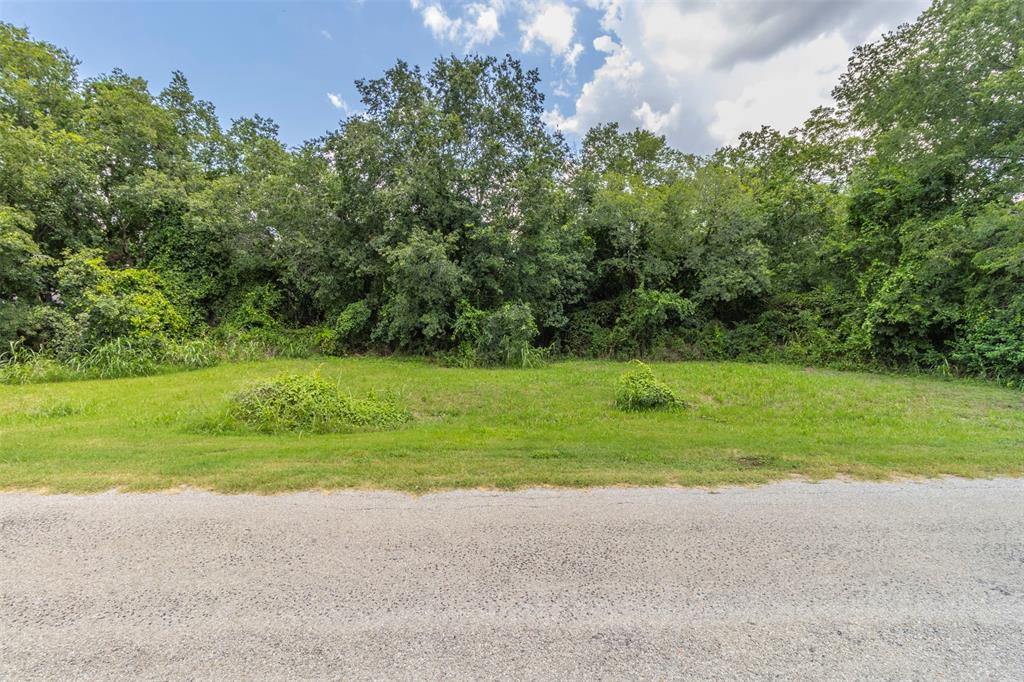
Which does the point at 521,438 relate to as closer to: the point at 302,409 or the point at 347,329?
the point at 302,409

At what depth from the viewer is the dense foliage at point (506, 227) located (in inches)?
461

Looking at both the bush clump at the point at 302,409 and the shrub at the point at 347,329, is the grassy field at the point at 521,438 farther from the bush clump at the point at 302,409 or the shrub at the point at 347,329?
the shrub at the point at 347,329

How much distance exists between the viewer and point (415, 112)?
1319cm

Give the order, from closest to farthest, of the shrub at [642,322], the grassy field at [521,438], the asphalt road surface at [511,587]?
the asphalt road surface at [511,587] → the grassy field at [521,438] → the shrub at [642,322]

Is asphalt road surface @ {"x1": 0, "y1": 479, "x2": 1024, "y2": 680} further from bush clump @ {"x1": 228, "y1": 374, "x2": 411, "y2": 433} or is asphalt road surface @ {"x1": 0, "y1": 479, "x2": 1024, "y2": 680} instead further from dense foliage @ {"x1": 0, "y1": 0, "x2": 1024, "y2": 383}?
dense foliage @ {"x1": 0, "y1": 0, "x2": 1024, "y2": 383}

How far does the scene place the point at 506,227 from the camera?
13.6 metres

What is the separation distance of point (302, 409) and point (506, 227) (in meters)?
9.27

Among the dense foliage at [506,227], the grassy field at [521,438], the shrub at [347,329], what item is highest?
the dense foliage at [506,227]

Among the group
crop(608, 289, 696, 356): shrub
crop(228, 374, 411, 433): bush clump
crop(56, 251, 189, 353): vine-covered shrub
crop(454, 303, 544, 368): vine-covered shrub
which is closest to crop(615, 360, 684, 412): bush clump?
crop(228, 374, 411, 433): bush clump

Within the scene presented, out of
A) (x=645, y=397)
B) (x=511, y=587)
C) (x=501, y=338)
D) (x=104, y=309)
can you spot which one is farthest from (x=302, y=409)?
(x=104, y=309)

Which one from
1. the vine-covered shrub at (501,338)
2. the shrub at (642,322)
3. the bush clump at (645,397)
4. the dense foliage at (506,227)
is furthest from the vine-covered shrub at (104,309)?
the shrub at (642,322)

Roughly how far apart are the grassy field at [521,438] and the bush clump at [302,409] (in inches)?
13.9

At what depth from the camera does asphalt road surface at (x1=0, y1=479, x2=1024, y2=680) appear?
1924mm

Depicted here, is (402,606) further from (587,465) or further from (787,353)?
(787,353)
